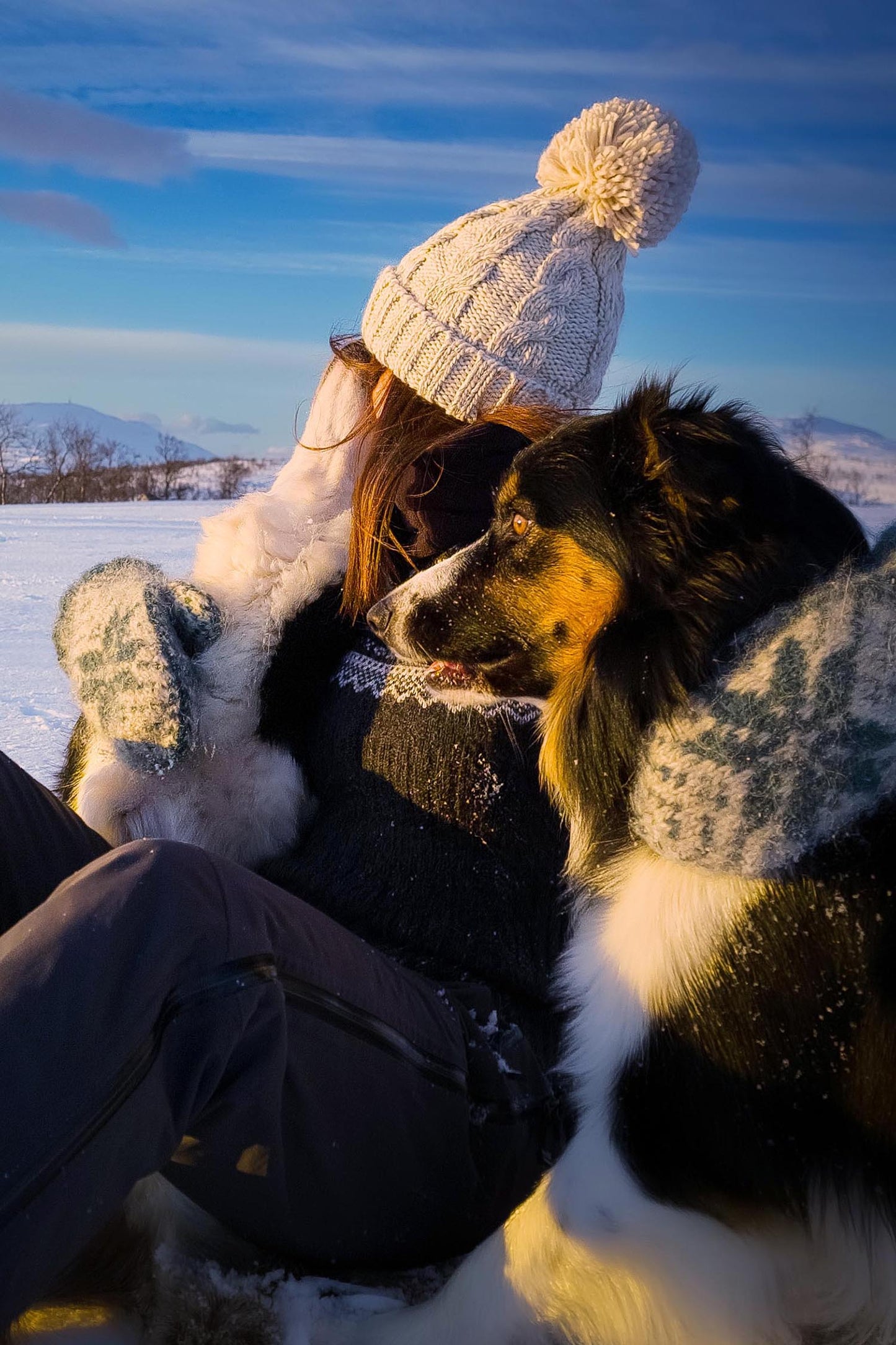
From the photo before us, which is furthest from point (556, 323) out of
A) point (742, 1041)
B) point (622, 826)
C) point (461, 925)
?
point (742, 1041)

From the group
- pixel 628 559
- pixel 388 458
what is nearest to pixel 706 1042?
pixel 628 559

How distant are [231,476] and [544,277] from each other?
17.7 m

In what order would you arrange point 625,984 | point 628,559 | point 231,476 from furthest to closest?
point 231,476 < point 628,559 < point 625,984

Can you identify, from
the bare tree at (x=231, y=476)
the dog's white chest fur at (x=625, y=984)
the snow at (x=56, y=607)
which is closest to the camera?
the dog's white chest fur at (x=625, y=984)

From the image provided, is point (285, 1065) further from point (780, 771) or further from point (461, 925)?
point (780, 771)

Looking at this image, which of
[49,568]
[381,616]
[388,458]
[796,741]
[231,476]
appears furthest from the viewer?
[231,476]

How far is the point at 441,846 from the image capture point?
6.85ft

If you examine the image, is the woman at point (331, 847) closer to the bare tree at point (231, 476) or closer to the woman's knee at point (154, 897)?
the woman's knee at point (154, 897)

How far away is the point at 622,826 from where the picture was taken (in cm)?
184

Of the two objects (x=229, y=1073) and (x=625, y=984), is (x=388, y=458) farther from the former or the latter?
(x=229, y=1073)

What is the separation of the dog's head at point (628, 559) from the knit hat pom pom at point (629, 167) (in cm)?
78

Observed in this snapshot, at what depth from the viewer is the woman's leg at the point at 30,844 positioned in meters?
1.91

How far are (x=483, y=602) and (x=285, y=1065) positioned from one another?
98 centimetres

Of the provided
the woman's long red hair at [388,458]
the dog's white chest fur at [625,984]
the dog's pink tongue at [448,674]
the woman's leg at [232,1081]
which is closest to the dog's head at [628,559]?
the dog's pink tongue at [448,674]
